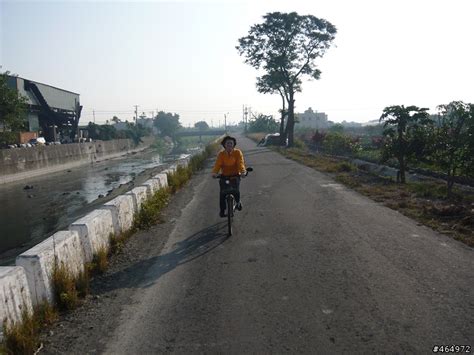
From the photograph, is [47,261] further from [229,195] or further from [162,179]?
[162,179]

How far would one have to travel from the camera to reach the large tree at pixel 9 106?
29000 millimetres

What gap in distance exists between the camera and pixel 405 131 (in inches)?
550

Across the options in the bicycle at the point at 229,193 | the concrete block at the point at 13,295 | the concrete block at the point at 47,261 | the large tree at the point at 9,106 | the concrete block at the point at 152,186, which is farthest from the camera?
the large tree at the point at 9,106

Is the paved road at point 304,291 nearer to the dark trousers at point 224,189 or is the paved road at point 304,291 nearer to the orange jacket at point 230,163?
the dark trousers at point 224,189

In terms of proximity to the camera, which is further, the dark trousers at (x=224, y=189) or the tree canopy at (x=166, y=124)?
the tree canopy at (x=166, y=124)

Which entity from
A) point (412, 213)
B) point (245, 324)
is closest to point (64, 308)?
point (245, 324)

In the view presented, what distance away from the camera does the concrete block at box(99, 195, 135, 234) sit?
721cm

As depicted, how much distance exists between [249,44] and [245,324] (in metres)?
39.4

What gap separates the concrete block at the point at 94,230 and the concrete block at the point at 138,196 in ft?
5.65

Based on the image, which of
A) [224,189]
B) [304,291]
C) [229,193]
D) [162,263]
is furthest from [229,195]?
[304,291]

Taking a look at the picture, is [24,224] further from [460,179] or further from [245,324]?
→ [460,179]

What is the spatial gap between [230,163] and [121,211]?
2223 millimetres

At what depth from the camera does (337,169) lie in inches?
732

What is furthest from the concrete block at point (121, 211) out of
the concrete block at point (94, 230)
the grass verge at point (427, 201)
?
the grass verge at point (427, 201)
